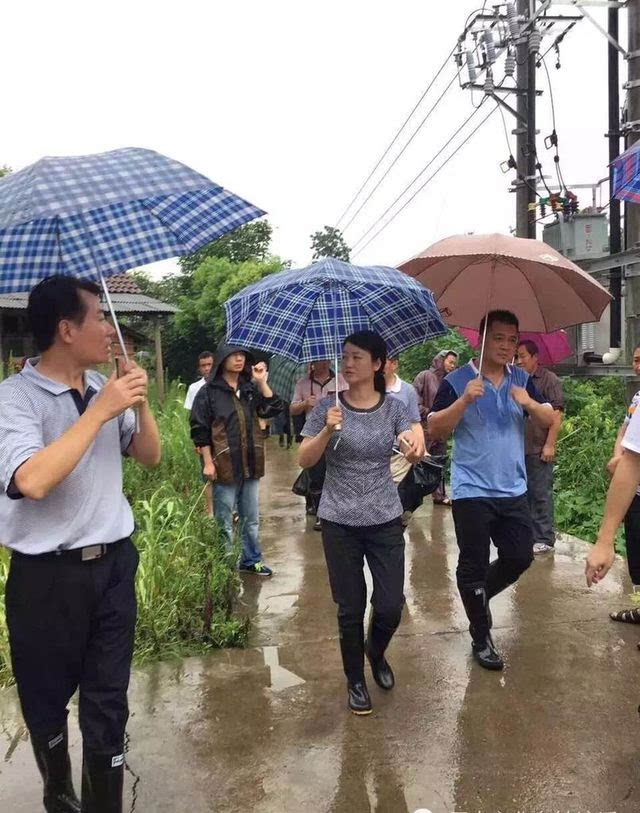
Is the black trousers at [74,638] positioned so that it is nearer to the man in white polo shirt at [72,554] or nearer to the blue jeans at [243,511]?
the man in white polo shirt at [72,554]

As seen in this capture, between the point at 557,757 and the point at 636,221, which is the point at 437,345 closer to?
the point at 636,221

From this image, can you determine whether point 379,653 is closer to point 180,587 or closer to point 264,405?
point 180,587

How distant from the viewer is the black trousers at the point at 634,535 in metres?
4.14

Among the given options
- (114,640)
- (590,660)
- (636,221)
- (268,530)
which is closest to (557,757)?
(590,660)

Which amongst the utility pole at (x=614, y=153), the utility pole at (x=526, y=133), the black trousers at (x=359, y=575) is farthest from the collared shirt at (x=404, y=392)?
the utility pole at (x=526, y=133)

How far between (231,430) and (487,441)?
2.20m

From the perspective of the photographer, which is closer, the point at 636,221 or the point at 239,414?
the point at 239,414

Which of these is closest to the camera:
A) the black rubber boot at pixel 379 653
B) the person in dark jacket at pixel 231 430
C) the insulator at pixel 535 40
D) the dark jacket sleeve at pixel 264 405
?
the black rubber boot at pixel 379 653

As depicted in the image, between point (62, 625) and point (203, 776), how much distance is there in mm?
1084

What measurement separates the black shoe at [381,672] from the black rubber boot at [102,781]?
5.30 ft

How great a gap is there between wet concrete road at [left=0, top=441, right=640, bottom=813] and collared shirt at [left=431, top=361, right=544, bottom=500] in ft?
3.25

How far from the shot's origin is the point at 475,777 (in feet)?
9.71

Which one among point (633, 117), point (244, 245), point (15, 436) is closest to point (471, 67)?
point (633, 117)

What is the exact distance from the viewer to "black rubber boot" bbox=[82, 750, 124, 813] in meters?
2.43
